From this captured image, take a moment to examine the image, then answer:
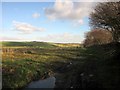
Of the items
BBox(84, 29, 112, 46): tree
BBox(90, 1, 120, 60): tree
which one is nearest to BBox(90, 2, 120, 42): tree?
BBox(90, 1, 120, 60): tree

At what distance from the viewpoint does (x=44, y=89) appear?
81.4 ft

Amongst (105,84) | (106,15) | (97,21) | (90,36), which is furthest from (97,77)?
(90,36)

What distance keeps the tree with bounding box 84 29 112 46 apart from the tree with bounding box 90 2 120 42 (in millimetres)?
30369

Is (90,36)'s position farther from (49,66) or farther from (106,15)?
(49,66)

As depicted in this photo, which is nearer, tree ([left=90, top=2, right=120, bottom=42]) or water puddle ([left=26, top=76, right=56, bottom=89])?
water puddle ([left=26, top=76, right=56, bottom=89])

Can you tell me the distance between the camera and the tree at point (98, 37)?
106769 millimetres

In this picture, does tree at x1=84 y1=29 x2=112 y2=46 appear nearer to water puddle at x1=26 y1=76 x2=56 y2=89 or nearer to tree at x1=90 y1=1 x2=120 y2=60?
tree at x1=90 y1=1 x2=120 y2=60

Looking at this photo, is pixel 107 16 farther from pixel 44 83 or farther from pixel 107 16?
pixel 44 83

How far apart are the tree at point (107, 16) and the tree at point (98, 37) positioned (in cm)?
3037

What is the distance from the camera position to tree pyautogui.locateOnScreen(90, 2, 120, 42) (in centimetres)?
5718

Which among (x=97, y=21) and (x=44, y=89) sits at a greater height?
(x=97, y=21)

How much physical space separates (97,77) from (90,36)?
9439cm

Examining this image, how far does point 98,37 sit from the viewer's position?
364ft

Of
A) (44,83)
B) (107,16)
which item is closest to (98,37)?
(107,16)
